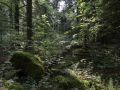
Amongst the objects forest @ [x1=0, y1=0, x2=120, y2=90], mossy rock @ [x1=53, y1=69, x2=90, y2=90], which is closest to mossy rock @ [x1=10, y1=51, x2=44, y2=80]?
forest @ [x1=0, y1=0, x2=120, y2=90]

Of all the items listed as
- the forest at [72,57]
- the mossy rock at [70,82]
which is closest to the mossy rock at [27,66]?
the forest at [72,57]

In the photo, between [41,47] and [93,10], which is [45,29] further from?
[93,10]

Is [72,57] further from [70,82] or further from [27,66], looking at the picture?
[70,82]

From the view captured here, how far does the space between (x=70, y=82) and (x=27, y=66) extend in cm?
196

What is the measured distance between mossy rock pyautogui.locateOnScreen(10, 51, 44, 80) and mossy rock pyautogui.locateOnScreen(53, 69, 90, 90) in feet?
3.19

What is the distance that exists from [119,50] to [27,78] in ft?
19.1

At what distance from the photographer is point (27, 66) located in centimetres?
973

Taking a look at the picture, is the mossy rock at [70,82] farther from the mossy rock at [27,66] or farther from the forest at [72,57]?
the mossy rock at [27,66]

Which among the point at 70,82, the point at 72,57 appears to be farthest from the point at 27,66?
the point at 72,57

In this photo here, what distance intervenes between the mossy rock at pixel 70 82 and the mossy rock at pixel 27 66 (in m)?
0.97

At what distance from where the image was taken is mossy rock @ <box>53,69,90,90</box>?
858 centimetres

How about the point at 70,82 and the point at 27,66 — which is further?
the point at 27,66

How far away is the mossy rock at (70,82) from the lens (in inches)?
338

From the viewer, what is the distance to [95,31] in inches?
420
